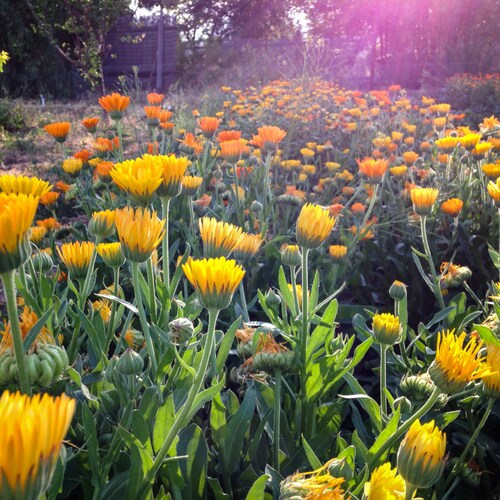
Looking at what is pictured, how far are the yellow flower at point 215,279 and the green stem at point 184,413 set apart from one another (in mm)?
21

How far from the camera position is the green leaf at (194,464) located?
1130mm

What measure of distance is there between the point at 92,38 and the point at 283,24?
1312 cm

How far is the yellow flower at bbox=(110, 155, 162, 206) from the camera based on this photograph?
1156mm

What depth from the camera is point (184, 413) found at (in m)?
0.82

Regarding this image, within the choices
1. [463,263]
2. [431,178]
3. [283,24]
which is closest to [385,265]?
[463,263]

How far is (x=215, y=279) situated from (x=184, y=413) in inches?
8.4

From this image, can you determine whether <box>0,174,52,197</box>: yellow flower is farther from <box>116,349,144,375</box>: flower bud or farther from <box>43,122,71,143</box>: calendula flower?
<box>43,122,71,143</box>: calendula flower

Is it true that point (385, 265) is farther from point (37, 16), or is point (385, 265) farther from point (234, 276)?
point (37, 16)

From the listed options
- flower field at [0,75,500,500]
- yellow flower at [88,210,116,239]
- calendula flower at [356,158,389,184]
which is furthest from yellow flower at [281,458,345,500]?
calendula flower at [356,158,389,184]

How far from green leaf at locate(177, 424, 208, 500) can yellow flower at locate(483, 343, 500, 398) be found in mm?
622

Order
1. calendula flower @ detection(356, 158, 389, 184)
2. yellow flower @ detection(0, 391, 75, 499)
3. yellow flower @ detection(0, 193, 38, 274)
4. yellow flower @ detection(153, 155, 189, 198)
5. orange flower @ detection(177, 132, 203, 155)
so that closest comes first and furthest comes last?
1. yellow flower @ detection(0, 391, 75, 499)
2. yellow flower @ detection(0, 193, 38, 274)
3. yellow flower @ detection(153, 155, 189, 198)
4. calendula flower @ detection(356, 158, 389, 184)
5. orange flower @ detection(177, 132, 203, 155)

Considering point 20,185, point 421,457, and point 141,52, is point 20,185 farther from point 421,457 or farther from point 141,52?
point 141,52

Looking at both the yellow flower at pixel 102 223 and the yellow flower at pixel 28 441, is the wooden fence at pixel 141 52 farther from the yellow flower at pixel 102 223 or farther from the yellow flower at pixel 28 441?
the yellow flower at pixel 28 441

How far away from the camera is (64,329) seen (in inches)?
63.6
